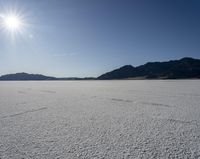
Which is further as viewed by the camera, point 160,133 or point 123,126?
point 123,126

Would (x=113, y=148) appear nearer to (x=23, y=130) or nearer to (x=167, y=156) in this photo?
(x=167, y=156)

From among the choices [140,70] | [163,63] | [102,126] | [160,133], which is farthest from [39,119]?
[163,63]

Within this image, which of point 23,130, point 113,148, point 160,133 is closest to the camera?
point 113,148

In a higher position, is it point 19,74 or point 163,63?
point 163,63

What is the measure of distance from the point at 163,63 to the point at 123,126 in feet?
412

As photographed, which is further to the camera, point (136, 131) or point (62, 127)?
point (62, 127)

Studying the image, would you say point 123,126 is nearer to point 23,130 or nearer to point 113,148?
point 113,148

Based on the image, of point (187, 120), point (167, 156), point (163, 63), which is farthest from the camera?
point (163, 63)

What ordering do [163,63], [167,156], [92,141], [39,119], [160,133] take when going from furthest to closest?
[163,63] → [39,119] → [160,133] → [92,141] → [167,156]

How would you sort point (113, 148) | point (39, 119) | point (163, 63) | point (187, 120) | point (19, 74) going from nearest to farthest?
1. point (113, 148)
2. point (187, 120)
3. point (39, 119)
4. point (19, 74)
5. point (163, 63)

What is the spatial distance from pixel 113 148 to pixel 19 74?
111 m

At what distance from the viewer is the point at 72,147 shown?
2.20m

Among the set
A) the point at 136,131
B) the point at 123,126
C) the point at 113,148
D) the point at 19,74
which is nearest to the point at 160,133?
the point at 136,131

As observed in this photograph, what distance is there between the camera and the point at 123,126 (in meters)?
3.07
